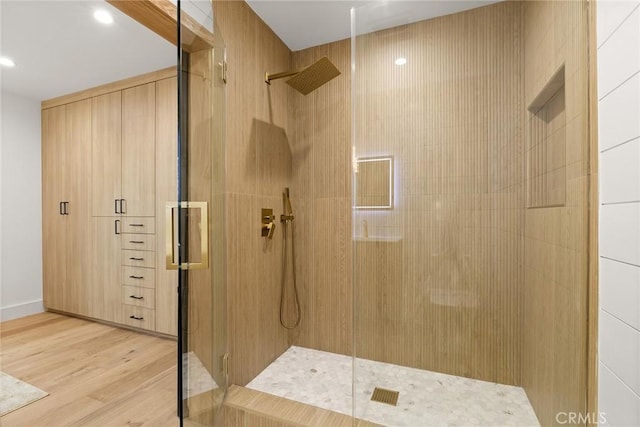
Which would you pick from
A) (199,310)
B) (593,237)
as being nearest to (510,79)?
(593,237)

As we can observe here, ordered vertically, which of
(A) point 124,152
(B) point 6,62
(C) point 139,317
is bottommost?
(C) point 139,317

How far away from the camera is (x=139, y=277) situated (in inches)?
103

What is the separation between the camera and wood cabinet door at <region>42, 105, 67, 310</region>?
119 inches

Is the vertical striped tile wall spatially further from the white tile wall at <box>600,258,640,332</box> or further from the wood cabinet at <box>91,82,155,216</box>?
the wood cabinet at <box>91,82,155,216</box>

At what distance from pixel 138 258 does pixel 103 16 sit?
2.00 metres

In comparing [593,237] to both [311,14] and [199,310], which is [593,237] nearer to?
[199,310]

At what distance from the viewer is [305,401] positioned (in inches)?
59.6

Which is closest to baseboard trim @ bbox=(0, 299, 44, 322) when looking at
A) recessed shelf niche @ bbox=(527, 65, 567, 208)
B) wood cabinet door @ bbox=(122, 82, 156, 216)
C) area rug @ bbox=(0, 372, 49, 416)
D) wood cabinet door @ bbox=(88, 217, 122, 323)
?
wood cabinet door @ bbox=(88, 217, 122, 323)

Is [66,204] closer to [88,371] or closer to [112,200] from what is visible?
[112,200]

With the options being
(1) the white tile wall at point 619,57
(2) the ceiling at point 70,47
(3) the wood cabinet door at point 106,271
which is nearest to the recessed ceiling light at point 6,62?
(2) the ceiling at point 70,47

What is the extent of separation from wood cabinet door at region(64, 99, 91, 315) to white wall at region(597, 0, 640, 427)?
153 inches

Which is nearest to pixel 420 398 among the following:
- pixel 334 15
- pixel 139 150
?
pixel 334 15

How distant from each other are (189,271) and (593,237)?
1.57 m

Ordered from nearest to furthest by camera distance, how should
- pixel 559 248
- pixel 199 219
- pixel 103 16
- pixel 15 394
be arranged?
pixel 559 248 < pixel 199 219 < pixel 15 394 < pixel 103 16
